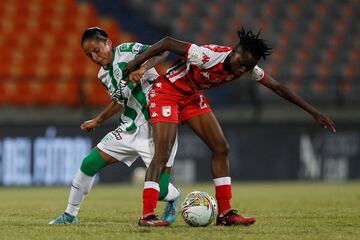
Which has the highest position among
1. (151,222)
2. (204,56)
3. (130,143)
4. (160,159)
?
(204,56)

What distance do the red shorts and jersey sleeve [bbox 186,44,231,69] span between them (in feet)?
1.20

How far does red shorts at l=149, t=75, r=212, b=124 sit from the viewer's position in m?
7.83

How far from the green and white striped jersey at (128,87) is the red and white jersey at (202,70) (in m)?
0.29

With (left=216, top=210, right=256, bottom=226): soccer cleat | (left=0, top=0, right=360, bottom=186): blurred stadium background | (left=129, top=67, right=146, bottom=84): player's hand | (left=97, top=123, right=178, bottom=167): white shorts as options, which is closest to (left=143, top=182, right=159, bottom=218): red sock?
(left=97, top=123, right=178, bottom=167): white shorts

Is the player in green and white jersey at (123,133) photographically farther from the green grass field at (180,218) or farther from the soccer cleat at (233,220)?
the soccer cleat at (233,220)

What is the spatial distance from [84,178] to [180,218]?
125 centimetres

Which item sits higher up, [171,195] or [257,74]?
[257,74]

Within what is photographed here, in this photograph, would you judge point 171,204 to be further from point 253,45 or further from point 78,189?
point 253,45

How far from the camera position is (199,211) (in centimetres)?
777

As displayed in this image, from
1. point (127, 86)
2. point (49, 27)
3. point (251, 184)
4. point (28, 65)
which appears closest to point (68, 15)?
point (49, 27)

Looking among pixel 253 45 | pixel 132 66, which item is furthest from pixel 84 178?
pixel 253 45

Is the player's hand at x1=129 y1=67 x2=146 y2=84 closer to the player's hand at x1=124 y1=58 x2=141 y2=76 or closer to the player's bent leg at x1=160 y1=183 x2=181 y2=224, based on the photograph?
the player's hand at x1=124 y1=58 x2=141 y2=76

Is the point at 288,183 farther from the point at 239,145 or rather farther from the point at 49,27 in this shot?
the point at 49,27

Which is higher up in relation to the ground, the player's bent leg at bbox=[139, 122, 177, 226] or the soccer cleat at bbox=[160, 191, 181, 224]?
the player's bent leg at bbox=[139, 122, 177, 226]
